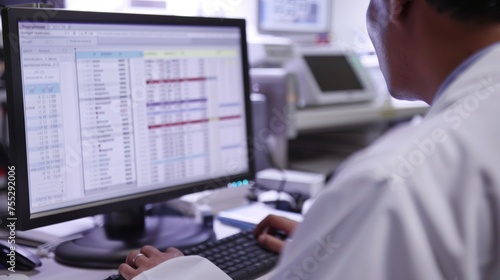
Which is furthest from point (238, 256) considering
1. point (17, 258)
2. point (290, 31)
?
point (290, 31)

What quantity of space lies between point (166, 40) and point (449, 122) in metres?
0.68

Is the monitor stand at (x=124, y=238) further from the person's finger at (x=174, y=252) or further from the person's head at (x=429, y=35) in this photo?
the person's head at (x=429, y=35)

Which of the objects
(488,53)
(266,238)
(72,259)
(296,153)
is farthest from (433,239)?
(296,153)

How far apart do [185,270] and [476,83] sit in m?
0.50

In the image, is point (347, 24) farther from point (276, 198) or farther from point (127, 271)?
point (127, 271)

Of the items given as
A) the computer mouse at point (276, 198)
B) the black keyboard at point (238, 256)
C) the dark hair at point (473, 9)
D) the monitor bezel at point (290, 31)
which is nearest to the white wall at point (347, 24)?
the monitor bezel at point (290, 31)

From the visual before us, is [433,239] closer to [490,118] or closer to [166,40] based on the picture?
[490,118]

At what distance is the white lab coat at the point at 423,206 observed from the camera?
1.53 feet

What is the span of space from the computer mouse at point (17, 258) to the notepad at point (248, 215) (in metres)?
0.44

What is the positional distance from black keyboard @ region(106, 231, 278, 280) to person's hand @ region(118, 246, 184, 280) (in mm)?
17

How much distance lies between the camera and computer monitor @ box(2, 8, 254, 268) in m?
0.88

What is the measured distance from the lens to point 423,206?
465 millimetres

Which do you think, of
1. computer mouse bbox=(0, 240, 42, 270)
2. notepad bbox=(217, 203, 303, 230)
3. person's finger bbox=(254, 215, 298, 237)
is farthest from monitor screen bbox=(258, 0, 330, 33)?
computer mouse bbox=(0, 240, 42, 270)

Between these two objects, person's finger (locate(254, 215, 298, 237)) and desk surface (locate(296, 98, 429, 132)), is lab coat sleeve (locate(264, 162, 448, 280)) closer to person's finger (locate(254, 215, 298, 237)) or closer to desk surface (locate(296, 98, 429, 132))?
person's finger (locate(254, 215, 298, 237))
